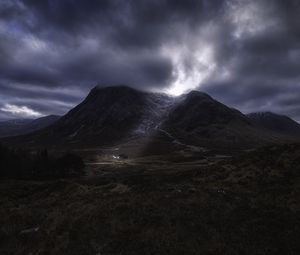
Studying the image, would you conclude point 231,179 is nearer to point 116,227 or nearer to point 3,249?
point 116,227

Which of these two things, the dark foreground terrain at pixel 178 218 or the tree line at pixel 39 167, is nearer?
the dark foreground terrain at pixel 178 218

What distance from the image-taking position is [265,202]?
21.4 metres

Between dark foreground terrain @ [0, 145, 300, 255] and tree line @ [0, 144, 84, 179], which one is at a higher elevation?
dark foreground terrain @ [0, 145, 300, 255]

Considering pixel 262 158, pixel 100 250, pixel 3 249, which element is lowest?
pixel 3 249

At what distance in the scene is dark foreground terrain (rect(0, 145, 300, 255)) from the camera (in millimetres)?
15883

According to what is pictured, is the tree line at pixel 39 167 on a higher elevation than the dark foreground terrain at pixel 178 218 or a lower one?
lower

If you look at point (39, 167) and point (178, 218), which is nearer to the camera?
point (178, 218)

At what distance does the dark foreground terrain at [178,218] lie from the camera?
1588 centimetres

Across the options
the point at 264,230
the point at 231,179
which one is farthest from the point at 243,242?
the point at 231,179

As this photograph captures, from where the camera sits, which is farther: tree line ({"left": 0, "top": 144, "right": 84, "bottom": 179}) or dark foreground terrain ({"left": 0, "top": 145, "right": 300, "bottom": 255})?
tree line ({"left": 0, "top": 144, "right": 84, "bottom": 179})

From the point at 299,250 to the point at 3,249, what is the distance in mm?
17170

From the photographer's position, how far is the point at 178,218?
63.9 ft

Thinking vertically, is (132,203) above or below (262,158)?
below

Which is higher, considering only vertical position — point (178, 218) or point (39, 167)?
point (178, 218)
